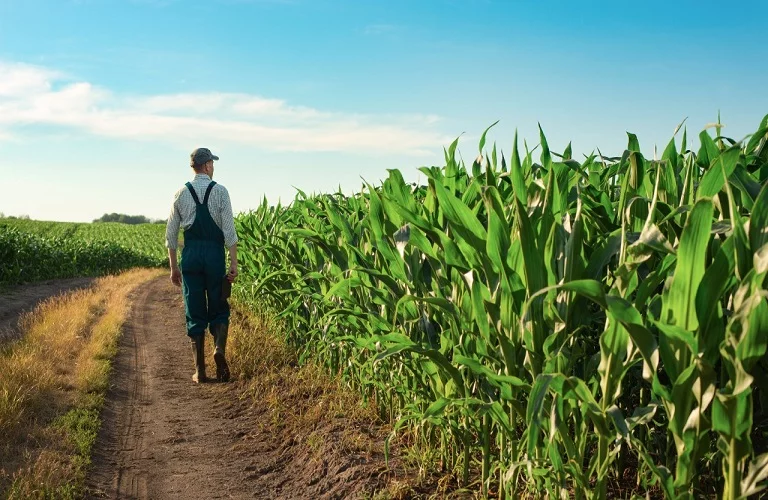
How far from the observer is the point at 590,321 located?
9.34 feet

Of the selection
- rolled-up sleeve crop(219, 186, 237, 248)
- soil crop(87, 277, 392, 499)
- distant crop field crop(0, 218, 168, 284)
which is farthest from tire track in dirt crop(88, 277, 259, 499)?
distant crop field crop(0, 218, 168, 284)

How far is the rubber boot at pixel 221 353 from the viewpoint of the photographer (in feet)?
23.8

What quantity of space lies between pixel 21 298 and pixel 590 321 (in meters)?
15.8

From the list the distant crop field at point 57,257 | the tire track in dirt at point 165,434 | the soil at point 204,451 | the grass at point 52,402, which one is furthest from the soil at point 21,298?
the soil at point 204,451

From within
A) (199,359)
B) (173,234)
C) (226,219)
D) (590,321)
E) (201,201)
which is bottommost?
(199,359)

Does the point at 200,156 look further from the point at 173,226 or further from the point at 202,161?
the point at 173,226

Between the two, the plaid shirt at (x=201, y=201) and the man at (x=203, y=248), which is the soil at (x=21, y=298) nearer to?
the man at (x=203, y=248)

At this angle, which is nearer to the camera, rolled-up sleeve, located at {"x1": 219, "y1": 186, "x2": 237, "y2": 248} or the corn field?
the corn field

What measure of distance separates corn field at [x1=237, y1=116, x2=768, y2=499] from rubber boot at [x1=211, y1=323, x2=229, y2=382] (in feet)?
10.3

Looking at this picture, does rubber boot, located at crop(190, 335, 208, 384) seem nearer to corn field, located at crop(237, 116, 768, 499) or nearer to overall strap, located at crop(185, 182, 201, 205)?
overall strap, located at crop(185, 182, 201, 205)

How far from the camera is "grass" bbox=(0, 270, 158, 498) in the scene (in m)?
4.33

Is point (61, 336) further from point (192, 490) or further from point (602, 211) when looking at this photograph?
point (602, 211)

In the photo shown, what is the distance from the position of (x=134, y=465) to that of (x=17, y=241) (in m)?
17.1

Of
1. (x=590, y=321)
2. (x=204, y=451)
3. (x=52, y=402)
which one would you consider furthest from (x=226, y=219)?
(x=590, y=321)
